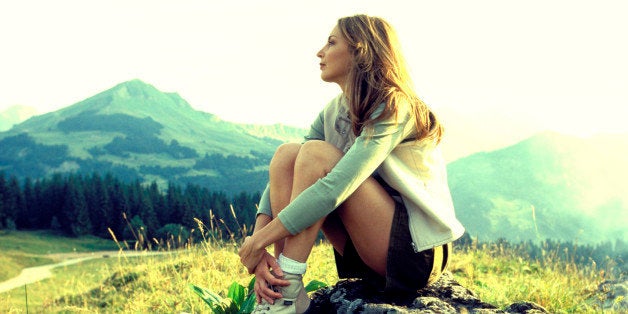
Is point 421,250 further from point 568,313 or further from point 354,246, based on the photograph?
point 568,313

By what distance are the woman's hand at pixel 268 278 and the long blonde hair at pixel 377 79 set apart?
0.94 meters

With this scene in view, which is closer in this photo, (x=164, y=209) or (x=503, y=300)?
(x=503, y=300)

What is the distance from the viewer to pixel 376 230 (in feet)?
10.8

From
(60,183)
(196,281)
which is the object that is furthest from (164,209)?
(196,281)

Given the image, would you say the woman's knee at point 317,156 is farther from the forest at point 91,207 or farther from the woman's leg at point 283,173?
the forest at point 91,207

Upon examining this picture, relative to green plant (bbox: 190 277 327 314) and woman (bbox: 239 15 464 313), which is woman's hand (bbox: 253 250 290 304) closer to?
woman (bbox: 239 15 464 313)

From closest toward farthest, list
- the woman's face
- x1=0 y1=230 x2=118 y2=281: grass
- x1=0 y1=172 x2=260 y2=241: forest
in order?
the woman's face → x1=0 y1=230 x2=118 y2=281: grass → x1=0 y1=172 x2=260 y2=241: forest

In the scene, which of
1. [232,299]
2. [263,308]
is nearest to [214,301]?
[232,299]

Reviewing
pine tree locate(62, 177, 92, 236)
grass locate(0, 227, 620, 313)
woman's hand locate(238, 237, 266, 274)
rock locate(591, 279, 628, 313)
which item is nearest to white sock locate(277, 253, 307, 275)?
woman's hand locate(238, 237, 266, 274)

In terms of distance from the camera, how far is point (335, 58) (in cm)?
352

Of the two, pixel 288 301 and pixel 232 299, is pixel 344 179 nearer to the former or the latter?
pixel 288 301

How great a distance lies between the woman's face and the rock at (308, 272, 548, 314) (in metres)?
1.39

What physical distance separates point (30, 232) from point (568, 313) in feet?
341

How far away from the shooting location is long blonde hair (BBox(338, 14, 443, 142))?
3.24 metres
